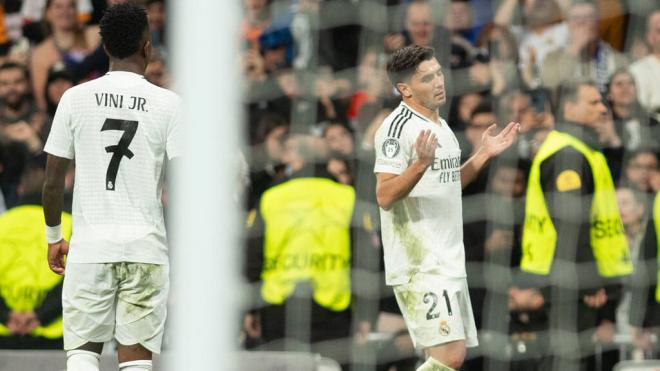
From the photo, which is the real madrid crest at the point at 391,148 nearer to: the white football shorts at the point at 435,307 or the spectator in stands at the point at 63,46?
the white football shorts at the point at 435,307

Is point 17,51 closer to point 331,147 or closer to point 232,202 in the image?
point 331,147

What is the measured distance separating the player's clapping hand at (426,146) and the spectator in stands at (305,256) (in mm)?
1407

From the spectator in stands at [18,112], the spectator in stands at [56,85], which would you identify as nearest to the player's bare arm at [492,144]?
the spectator in stands at [18,112]

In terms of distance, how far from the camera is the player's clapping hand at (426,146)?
415cm

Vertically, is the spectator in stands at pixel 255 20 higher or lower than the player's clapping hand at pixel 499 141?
higher

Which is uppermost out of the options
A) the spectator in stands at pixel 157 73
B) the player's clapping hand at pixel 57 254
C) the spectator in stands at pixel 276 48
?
the spectator in stands at pixel 276 48

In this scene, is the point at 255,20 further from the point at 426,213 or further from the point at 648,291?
the point at 648,291

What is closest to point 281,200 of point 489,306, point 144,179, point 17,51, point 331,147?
point 331,147

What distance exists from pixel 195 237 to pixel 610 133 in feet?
13.5

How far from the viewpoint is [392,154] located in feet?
14.6

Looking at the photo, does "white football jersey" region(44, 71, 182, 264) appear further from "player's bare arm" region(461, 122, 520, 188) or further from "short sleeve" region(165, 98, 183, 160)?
"player's bare arm" region(461, 122, 520, 188)

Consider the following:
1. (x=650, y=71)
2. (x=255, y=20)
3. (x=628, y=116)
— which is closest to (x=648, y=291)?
(x=628, y=116)

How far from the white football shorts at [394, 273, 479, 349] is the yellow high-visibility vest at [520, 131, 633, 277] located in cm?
109

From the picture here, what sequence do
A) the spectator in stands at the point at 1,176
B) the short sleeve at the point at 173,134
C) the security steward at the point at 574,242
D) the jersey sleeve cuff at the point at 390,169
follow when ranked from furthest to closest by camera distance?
the spectator in stands at the point at 1,176
the security steward at the point at 574,242
the jersey sleeve cuff at the point at 390,169
the short sleeve at the point at 173,134
